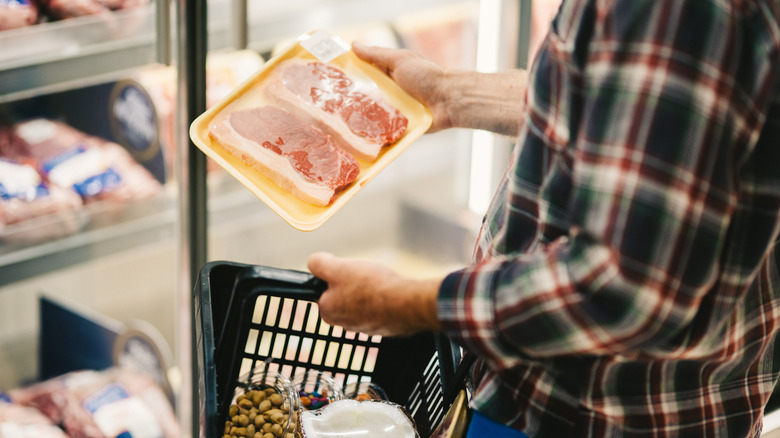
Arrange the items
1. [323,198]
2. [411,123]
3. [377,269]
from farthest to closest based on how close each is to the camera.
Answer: [411,123]
[323,198]
[377,269]

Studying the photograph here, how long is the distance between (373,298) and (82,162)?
1342mm

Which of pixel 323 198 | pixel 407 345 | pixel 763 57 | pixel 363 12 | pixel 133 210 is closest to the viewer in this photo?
pixel 763 57

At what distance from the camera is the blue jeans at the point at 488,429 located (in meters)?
1.11

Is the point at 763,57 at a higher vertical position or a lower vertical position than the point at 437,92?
higher

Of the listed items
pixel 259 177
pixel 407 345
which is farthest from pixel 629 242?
pixel 259 177

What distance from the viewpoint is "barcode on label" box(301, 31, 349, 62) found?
1662 millimetres

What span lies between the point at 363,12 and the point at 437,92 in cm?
84

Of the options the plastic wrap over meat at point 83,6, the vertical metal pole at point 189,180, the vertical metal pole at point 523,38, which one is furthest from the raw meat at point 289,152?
the vertical metal pole at point 523,38

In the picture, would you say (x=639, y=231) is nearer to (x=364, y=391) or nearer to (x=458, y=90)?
(x=364, y=391)

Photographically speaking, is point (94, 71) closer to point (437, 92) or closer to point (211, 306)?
point (437, 92)

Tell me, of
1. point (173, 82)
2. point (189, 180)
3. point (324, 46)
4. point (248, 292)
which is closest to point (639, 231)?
point (248, 292)

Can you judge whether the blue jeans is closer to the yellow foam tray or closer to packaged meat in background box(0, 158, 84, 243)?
the yellow foam tray

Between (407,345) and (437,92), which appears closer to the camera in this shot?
(407,345)

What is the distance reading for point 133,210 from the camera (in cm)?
203
